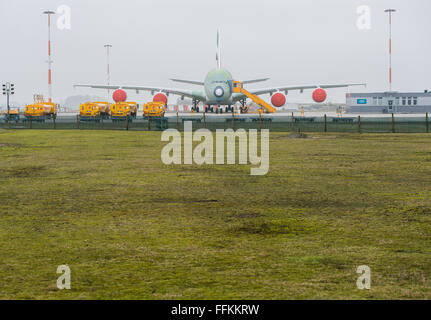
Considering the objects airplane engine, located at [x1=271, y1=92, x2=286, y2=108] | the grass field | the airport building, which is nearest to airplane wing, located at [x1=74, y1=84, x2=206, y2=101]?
airplane engine, located at [x1=271, y1=92, x2=286, y2=108]

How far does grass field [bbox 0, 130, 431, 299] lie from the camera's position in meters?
6.90

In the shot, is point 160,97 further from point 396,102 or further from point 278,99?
point 396,102

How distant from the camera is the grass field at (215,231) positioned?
22.6ft

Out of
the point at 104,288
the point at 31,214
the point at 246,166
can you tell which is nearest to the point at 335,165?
the point at 246,166

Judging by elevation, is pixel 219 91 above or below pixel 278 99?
above

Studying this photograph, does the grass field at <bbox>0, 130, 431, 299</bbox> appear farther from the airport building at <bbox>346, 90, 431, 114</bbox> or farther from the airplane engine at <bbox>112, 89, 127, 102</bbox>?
the airport building at <bbox>346, 90, 431, 114</bbox>

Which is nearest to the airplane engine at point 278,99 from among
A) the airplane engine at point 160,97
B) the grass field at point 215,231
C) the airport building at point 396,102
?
the airplane engine at point 160,97

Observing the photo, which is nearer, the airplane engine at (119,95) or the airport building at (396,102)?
the airplane engine at (119,95)

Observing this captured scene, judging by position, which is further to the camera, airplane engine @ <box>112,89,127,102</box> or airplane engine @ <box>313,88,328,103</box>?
airplane engine @ <box>112,89,127,102</box>

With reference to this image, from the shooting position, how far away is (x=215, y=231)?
993cm

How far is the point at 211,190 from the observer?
48.3 feet

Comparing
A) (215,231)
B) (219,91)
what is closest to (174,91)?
(219,91)

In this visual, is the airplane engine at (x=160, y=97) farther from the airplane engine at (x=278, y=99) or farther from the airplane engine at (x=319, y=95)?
the airplane engine at (x=319, y=95)

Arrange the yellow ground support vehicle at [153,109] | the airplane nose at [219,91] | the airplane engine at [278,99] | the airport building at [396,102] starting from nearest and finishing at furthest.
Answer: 1. the yellow ground support vehicle at [153,109]
2. the airplane nose at [219,91]
3. the airplane engine at [278,99]
4. the airport building at [396,102]
